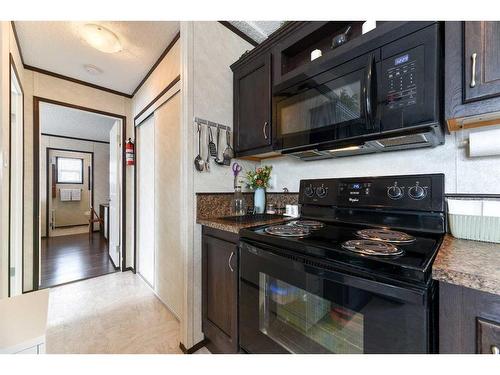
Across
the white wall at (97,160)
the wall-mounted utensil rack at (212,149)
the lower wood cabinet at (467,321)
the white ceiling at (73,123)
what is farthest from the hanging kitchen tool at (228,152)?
the white wall at (97,160)

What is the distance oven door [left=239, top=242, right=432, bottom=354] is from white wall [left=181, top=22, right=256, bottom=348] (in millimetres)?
458

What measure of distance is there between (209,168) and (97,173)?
556 cm

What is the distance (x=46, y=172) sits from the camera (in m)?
4.91

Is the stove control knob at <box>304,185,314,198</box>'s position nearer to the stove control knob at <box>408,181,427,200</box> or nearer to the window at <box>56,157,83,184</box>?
the stove control knob at <box>408,181,427,200</box>

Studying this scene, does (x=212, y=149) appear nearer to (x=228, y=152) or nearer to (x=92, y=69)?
(x=228, y=152)

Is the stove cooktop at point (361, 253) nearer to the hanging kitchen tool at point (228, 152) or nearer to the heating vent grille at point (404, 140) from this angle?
the heating vent grille at point (404, 140)

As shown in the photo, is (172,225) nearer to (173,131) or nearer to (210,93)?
(173,131)

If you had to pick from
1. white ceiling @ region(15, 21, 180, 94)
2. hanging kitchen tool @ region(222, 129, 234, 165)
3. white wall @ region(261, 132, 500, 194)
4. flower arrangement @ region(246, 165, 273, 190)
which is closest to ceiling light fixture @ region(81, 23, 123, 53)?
white ceiling @ region(15, 21, 180, 94)

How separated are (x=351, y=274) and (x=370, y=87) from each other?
30.9 inches

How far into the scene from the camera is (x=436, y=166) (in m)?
1.07

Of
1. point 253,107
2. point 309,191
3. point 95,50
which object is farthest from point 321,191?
point 95,50

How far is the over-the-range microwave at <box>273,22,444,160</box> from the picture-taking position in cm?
83

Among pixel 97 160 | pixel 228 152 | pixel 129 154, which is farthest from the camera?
pixel 97 160

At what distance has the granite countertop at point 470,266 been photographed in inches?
20.3
